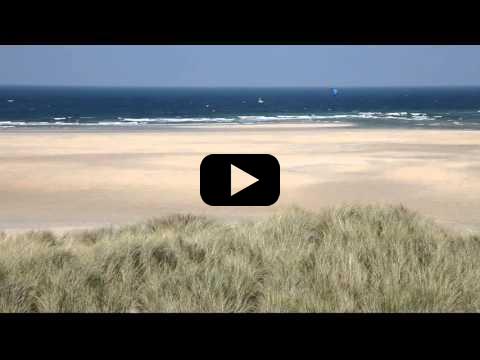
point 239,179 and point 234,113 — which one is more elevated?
point 239,179

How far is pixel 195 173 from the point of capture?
21.2 m

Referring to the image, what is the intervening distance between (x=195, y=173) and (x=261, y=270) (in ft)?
49.2

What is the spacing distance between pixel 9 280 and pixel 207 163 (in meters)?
3.29

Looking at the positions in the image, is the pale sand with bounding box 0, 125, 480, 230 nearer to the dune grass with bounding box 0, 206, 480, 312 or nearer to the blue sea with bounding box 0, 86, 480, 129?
the dune grass with bounding box 0, 206, 480, 312

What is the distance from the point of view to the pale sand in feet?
43.7
